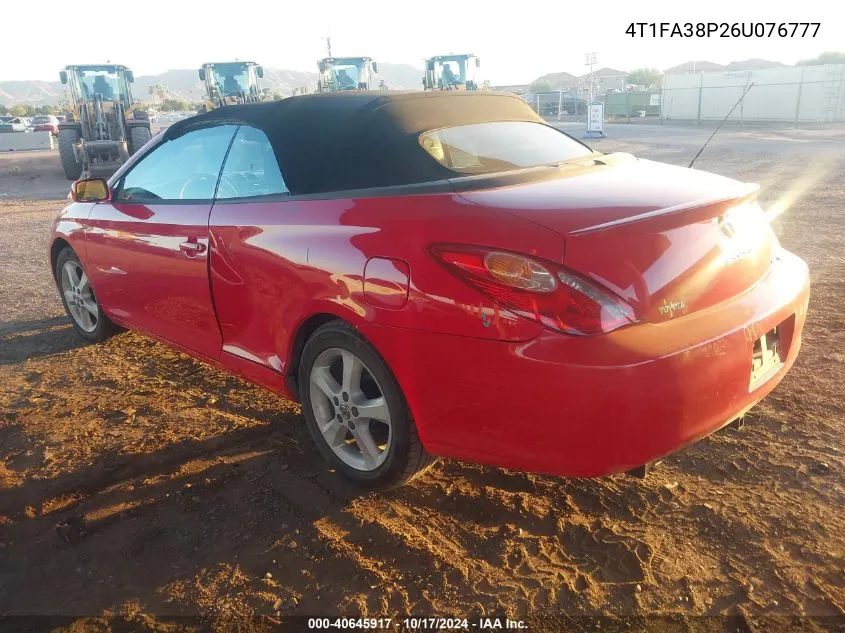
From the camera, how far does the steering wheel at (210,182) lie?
3293mm

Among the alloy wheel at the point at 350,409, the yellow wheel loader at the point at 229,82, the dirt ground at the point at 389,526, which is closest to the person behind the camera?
the dirt ground at the point at 389,526

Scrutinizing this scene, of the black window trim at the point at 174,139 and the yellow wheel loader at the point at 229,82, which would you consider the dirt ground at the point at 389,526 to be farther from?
the yellow wheel loader at the point at 229,82

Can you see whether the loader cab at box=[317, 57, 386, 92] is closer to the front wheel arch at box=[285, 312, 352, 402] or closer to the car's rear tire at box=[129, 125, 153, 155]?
the car's rear tire at box=[129, 125, 153, 155]

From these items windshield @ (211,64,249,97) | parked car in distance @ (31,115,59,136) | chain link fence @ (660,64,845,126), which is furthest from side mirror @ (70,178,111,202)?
parked car in distance @ (31,115,59,136)

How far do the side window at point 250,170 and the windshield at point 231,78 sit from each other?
58.3 ft

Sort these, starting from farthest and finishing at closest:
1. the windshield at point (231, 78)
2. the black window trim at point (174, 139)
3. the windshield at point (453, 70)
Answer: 1. the windshield at point (453, 70)
2. the windshield at point (231, 78)
3. the black window trim at point (174, 139)

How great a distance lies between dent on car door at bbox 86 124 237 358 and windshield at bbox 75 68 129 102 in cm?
1615

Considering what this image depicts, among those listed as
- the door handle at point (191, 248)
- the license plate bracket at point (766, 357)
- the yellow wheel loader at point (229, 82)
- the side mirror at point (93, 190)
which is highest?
the yellow wheel loader at point (229, 82)

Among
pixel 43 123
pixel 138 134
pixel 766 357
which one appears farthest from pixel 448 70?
pixel 43 123

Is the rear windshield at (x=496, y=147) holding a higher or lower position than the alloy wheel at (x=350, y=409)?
higher

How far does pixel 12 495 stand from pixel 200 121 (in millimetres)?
2007

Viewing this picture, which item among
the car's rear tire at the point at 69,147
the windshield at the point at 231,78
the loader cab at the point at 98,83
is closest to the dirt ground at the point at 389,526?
the car's rear tire at the point at 69,147

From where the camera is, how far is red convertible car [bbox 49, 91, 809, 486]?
6.89ft

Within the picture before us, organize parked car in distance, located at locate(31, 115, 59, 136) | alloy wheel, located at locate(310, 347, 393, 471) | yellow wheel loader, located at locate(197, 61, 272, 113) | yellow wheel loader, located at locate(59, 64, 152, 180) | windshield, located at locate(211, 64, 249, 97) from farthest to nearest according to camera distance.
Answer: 1. parked car in distance, located at locate(31, 115, 59, 136)
2. windshield, located at locate(211, 64, 249, 97)
3. yellow wheel loader, located at locate(197, 61, 272, 113)
4. yellow wheel loader, located at locate(59, 64, 152, 180)
5. alloy wheel, located at locate(310, 347, 393, 471)
